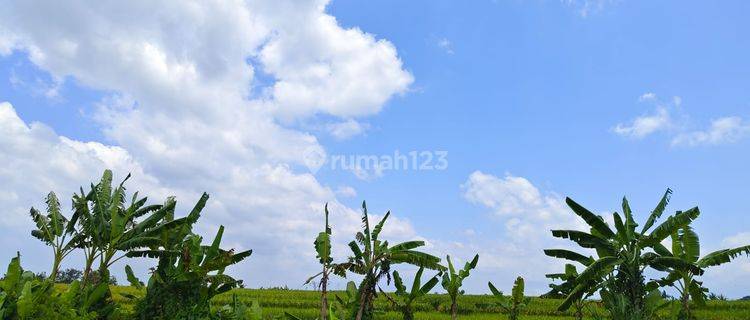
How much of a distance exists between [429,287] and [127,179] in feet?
31.6

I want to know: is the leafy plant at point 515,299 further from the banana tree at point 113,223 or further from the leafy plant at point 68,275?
the leafy plant at point 68,275

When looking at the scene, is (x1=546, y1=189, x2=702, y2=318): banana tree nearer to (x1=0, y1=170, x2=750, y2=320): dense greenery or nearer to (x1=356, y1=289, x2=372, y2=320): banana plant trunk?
(x1=0, y1=170, x2=750, y2=320): dense greenery

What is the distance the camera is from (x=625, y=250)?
15.9 m

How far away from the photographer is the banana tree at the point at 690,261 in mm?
15453

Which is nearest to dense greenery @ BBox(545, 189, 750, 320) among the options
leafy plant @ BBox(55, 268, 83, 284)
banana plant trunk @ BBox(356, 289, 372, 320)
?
banana plant trunk @ BBox(356, 289, 372, 320)

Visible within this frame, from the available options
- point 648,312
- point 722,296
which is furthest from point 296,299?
point 722,296

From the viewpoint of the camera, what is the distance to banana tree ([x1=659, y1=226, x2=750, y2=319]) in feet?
50.7

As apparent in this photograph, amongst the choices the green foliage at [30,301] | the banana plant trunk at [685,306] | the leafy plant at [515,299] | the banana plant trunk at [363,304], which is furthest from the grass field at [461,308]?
the green foliage at [30,301]

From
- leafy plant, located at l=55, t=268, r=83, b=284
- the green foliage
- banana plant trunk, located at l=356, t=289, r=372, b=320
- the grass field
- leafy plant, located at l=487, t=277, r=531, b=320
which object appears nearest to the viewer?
the green foliage

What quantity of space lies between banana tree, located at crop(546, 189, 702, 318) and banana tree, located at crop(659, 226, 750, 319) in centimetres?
47

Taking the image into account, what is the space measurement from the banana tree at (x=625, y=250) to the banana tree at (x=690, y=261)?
1.54 ft

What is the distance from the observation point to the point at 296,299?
27453mm

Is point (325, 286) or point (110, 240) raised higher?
point (110, 240)

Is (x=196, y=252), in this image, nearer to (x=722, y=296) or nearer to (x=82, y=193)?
(x=82, y=193)
